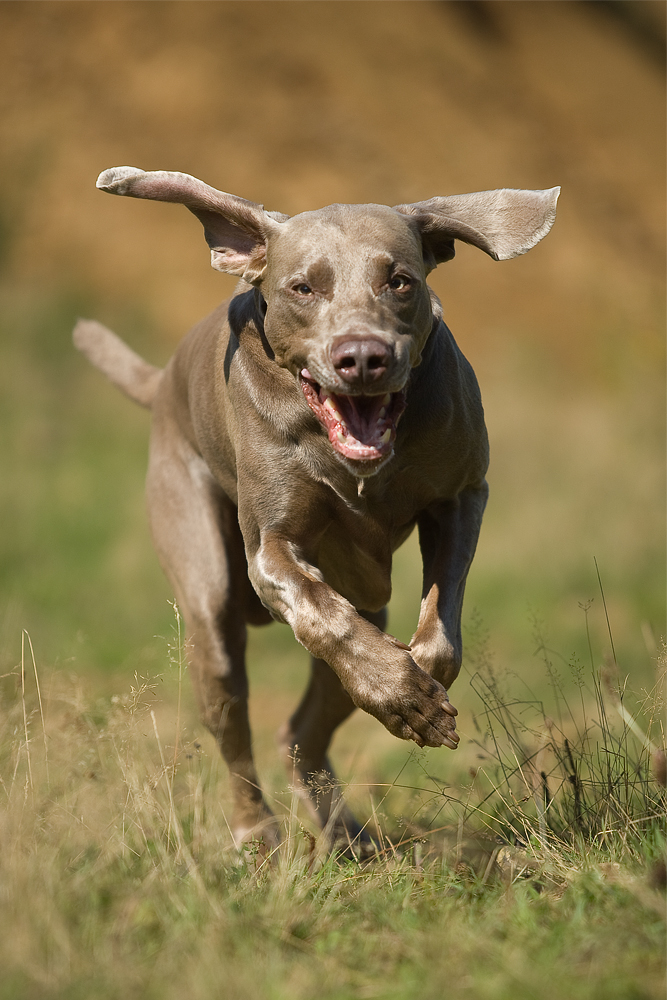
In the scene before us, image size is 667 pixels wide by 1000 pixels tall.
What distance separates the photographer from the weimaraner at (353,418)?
11.1ft

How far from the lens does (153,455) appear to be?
5.15 metres

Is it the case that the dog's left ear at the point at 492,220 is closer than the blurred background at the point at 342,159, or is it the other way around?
the dog's left ear at the point at 492,220

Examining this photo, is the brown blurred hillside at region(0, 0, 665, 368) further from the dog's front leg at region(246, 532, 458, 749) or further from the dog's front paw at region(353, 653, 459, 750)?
the dog's front paw at region(353, 653, 459, 750)

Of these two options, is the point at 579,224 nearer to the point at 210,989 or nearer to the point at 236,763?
the point at 236,763

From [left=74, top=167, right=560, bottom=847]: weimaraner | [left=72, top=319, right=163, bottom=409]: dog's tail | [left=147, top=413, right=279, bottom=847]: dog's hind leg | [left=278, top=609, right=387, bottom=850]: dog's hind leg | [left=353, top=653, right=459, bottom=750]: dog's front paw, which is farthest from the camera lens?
[left=72, top=319, right=163, bottom=409]: dog's tail

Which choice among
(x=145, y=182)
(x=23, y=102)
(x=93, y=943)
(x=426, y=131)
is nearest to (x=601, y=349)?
(x=426, y=131)

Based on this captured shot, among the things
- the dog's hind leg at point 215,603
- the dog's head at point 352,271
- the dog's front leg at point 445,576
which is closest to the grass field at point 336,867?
the dog's hind leg at point 215,603


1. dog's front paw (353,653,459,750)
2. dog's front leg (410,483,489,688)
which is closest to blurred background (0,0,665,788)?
dog's front leg (410,483,489,688)

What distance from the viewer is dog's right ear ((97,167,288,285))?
12.4ft

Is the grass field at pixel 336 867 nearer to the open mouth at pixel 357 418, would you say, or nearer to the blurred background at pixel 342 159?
the open mouth at pixel 357 418

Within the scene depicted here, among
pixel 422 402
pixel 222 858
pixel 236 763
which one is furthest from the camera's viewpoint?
pixel 236 763

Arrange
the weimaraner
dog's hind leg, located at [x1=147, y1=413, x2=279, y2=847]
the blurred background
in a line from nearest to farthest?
the weimaraner < dog's hind leg, located at [x1=147, y1=413, x2=279, y2=847] < the blurred background

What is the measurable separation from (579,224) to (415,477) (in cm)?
1456

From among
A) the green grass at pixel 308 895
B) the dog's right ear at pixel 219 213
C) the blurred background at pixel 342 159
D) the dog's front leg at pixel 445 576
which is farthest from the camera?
the blurred background at pixel 342 159
